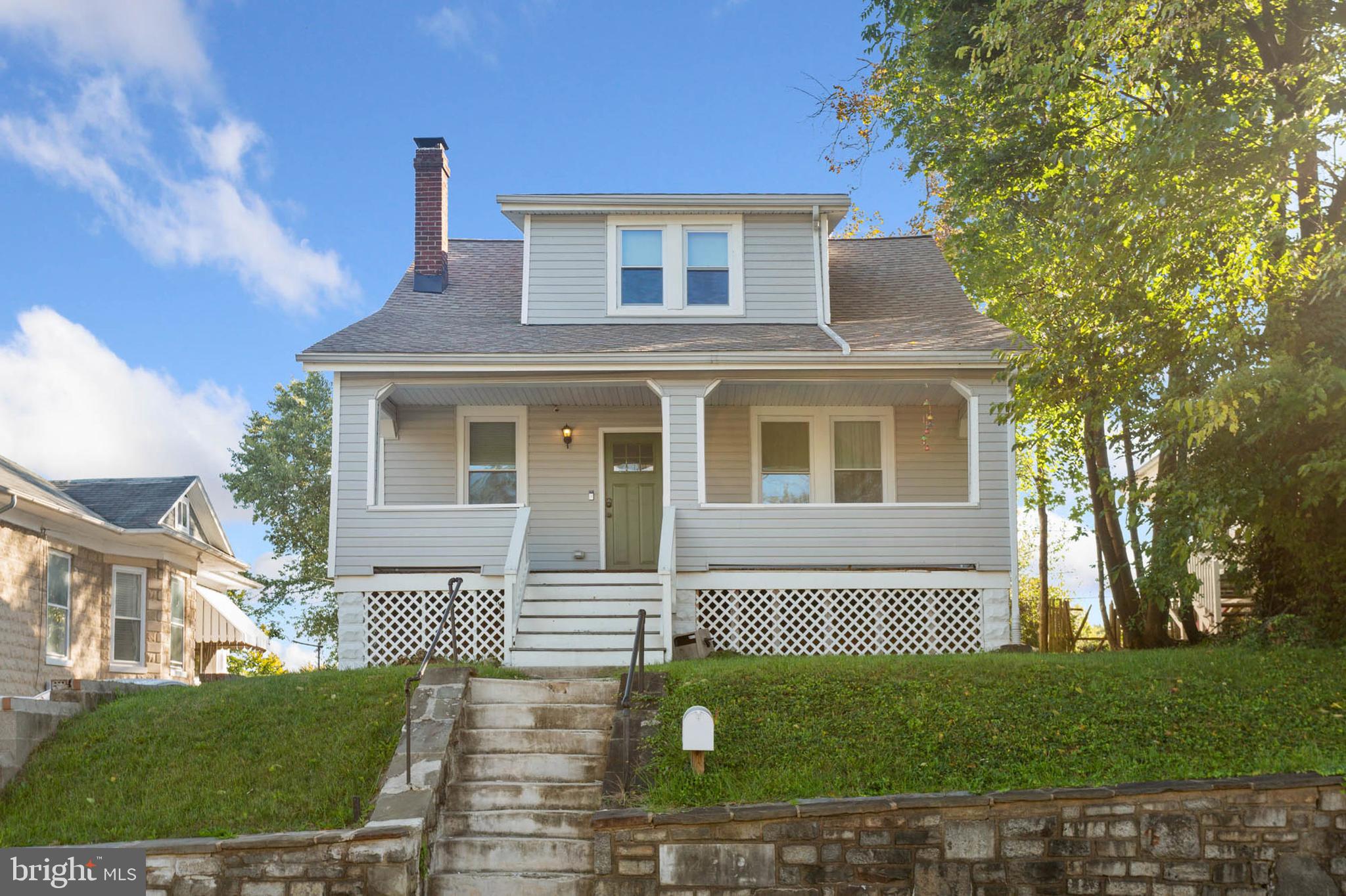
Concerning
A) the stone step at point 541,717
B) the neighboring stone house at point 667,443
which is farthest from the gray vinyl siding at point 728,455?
the stone step at point 541,717

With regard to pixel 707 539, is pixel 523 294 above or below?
above

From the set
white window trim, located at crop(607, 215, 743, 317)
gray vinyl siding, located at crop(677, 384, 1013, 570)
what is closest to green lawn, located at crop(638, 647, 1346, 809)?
gray vinyl siding, located at crop(677, 384, 1013, 570)

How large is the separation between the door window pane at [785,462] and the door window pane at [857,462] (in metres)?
0.39

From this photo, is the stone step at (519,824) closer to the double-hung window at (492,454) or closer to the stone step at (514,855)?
the stone step at (514,855)

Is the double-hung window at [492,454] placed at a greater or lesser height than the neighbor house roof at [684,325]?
lesser

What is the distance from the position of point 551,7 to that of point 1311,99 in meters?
11.1

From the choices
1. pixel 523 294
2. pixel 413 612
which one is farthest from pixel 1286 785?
pixel 523 294

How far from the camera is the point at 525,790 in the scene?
9438 mm

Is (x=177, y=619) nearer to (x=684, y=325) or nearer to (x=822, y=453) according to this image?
(x=684, y=325)

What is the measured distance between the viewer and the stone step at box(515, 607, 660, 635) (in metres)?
13.2

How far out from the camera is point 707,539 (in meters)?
14.3

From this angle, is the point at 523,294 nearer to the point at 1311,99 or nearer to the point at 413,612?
the point at 413,612

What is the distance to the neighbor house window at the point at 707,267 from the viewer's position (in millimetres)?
16391

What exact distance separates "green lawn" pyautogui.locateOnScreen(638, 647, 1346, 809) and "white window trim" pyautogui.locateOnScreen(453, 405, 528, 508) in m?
5.33
